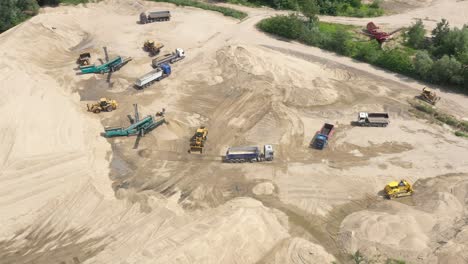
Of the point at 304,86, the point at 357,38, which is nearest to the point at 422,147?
the point at 304,86

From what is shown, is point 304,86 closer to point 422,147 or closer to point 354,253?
point 422,147

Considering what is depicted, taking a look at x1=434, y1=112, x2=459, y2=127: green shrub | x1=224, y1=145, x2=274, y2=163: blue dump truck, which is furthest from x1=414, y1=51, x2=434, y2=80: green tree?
x1=224, y1=145, x2=274, y2=163: blue dump truck

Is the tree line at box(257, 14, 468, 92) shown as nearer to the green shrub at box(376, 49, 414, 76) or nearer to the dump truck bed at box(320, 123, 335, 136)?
the green shrub at box(376, 49, 414, 76)

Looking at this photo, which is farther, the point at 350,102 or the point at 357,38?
the point at 357,38

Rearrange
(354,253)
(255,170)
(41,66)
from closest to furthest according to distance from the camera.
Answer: (354,253), (255,170), (41,66)

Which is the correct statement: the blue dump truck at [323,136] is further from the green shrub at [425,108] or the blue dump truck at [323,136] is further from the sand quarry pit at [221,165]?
the green shrub at [425,108]
